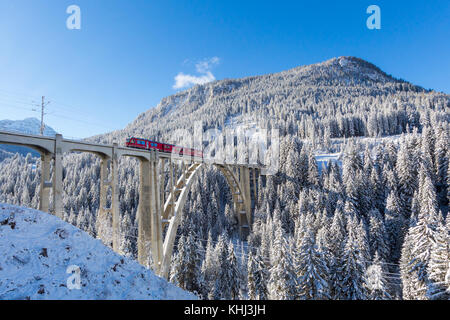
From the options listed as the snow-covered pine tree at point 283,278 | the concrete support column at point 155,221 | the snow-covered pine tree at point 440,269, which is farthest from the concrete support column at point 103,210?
the snow-covered pine tree at point 440,269

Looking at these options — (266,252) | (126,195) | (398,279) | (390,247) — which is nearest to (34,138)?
(266,252)

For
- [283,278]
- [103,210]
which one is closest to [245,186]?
[283,278]

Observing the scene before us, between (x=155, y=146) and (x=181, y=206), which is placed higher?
(x=155, y=146)

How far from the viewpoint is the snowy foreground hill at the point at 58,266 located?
214 inches

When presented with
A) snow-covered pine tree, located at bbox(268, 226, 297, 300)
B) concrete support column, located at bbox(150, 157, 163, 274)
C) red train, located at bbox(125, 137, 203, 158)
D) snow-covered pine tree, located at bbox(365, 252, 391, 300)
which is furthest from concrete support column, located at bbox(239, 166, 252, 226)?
concrete support column, located at bbox(150, 157, 163, 274)

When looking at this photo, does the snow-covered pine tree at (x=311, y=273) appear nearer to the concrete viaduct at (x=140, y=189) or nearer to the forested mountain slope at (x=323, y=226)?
the forested mountain slope at (x=323, y=226)

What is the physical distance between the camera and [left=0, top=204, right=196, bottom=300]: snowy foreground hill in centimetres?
543

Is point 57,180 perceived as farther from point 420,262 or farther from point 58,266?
point 420,262

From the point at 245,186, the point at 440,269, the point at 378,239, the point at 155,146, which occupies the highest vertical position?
the point at 155,146

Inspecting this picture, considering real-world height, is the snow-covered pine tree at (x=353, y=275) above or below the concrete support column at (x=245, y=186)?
below

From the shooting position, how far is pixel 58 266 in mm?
6262

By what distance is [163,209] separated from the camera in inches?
885
